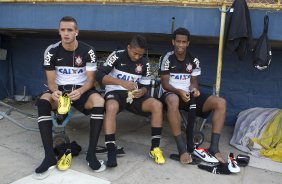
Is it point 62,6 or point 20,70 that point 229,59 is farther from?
point 20,70

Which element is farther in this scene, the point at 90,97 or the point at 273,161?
the point at 273,161

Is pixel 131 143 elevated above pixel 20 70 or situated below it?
below

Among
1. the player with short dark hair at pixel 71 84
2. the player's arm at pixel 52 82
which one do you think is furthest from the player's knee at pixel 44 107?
the player's arm at pixel 52 82

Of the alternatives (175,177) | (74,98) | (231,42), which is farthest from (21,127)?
(231,42)

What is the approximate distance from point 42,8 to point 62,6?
1.36ft

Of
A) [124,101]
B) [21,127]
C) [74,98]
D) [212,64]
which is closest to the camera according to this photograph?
[74,98]

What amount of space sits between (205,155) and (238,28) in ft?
5.79

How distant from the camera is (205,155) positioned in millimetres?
3857

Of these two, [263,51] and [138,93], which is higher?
[263,51]

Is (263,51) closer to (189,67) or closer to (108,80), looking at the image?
(189,67)

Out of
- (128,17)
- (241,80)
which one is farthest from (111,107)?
(241,80)

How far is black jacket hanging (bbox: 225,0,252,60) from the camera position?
14.6ft

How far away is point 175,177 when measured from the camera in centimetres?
346

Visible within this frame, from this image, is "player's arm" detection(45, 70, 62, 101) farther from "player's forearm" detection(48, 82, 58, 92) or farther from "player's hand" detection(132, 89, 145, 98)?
"player's hand" detection(132, 89, 145, 98)
